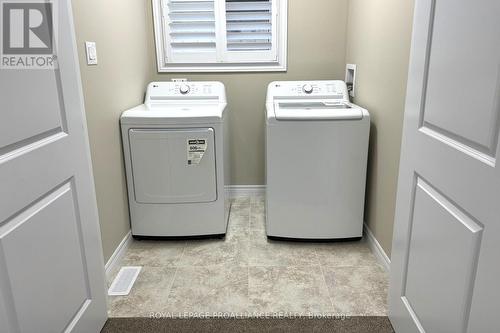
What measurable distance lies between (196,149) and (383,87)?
1135mm

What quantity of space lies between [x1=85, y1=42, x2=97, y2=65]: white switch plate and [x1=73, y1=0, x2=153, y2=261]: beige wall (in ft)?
0.10

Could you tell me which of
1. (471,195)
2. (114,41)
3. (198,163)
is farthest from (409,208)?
(114,41)

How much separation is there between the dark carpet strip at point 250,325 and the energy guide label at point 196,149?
93 cm

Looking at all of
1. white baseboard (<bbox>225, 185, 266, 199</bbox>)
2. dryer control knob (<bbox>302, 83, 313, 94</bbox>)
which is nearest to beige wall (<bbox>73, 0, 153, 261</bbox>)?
white baseboard (<bbox>225, 185, 266, 199</bbox>)

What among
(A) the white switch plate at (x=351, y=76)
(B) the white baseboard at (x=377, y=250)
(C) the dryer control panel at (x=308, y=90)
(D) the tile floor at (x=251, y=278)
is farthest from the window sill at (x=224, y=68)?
(B) the white baseboard at (x=377, y=250)

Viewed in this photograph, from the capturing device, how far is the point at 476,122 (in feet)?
3.11

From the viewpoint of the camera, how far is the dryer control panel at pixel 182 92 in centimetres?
262

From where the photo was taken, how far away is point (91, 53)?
1796mm

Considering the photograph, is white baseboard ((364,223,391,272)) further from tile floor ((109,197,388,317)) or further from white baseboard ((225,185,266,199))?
white baseboard ((225,185,266,199))

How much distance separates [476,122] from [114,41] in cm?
192

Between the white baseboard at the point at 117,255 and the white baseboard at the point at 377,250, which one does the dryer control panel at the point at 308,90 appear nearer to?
the white baseboard at the point at 377,250

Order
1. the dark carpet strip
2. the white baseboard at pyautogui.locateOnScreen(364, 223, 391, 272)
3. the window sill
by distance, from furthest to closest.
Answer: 1. the window sill
2. the white baseboard at pyautogui.locateOnScreen(364, 223, 391, 272)
3. the dark carpet strip

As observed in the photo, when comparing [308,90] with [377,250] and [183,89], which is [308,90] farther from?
[377,250]

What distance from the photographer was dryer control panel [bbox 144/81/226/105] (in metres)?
2.62
